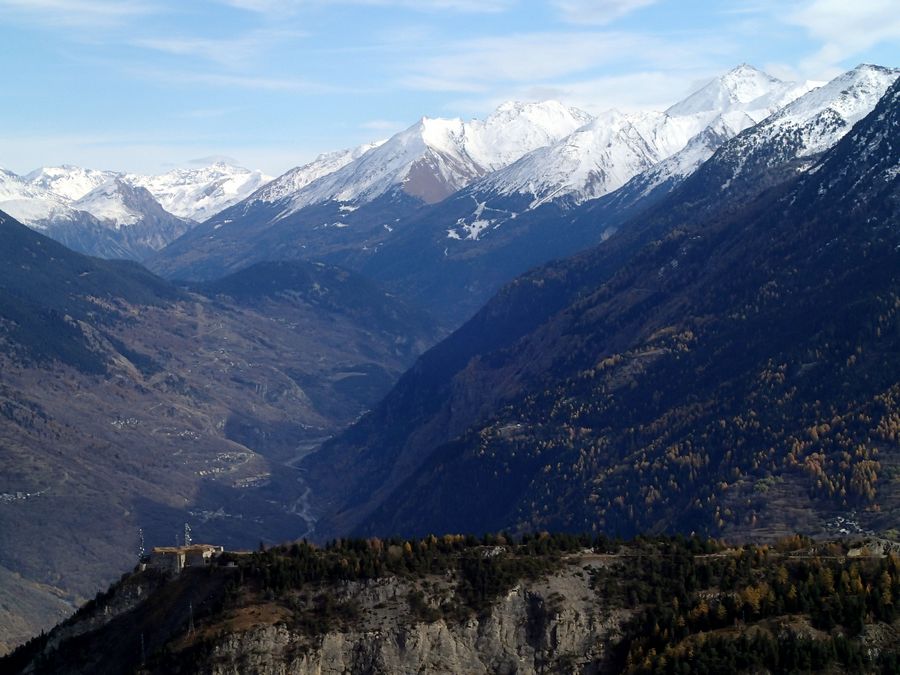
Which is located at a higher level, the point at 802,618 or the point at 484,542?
the point at 484,542

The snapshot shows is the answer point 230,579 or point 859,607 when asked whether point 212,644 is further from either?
point 859,607

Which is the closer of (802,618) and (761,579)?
(802,618)

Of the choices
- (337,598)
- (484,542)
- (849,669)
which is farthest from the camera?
(484,542)

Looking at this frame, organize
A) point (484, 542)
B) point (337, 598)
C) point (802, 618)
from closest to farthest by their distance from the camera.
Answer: point (802, 618) < point (337, 598) < point (484, 542)

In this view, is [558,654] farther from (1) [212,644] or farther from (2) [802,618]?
(1) [212,644]

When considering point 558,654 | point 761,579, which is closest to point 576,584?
point 558,654

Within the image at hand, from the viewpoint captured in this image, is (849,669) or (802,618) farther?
(802,618)

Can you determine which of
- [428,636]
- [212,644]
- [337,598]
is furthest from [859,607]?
[212,644]

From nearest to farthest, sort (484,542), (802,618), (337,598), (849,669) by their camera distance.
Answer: (849,669), (802,618), (337,598), (484,542)

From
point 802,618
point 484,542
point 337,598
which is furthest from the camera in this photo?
point 484,542
